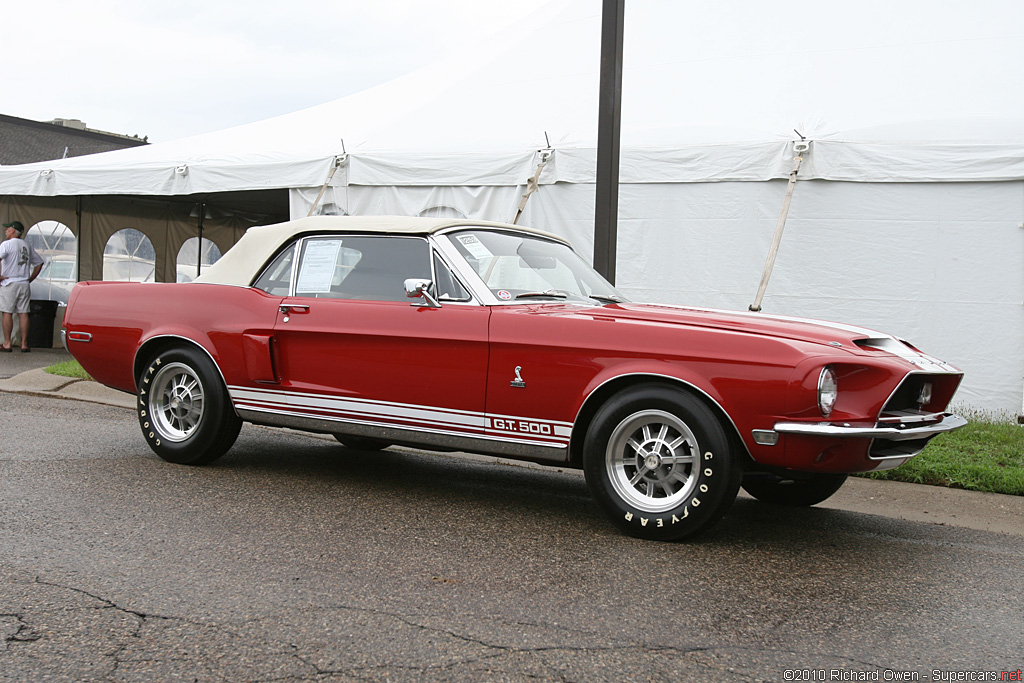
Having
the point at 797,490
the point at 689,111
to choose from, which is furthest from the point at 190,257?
the point at 797,490

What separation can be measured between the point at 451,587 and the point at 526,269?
2.09 m

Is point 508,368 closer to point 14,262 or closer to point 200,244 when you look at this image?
point 14,262

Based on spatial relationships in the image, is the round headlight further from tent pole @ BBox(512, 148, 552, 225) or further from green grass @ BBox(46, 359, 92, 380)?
green grass @ BBox(46, 359, 92, 380)

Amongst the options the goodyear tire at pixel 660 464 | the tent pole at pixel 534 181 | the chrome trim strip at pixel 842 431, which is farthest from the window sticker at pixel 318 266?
the tent pole at pixel 534 181

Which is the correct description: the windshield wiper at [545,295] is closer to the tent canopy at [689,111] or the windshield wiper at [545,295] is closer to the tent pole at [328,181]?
the tent canopy at [689,111]

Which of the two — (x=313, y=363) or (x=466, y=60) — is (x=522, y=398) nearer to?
(x=313, y=363)

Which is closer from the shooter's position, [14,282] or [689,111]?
[689,111]

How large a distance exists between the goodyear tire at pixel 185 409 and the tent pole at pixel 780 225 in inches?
179

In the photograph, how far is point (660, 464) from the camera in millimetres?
4160

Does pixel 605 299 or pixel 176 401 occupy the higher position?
pixel 605 299

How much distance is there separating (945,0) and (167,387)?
882 cm

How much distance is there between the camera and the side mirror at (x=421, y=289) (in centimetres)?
471

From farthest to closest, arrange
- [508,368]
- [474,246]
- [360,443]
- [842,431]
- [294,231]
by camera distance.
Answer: [360,443] < [294,231] < [474,246] < [508,368] < [842,431]

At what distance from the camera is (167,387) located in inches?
227
